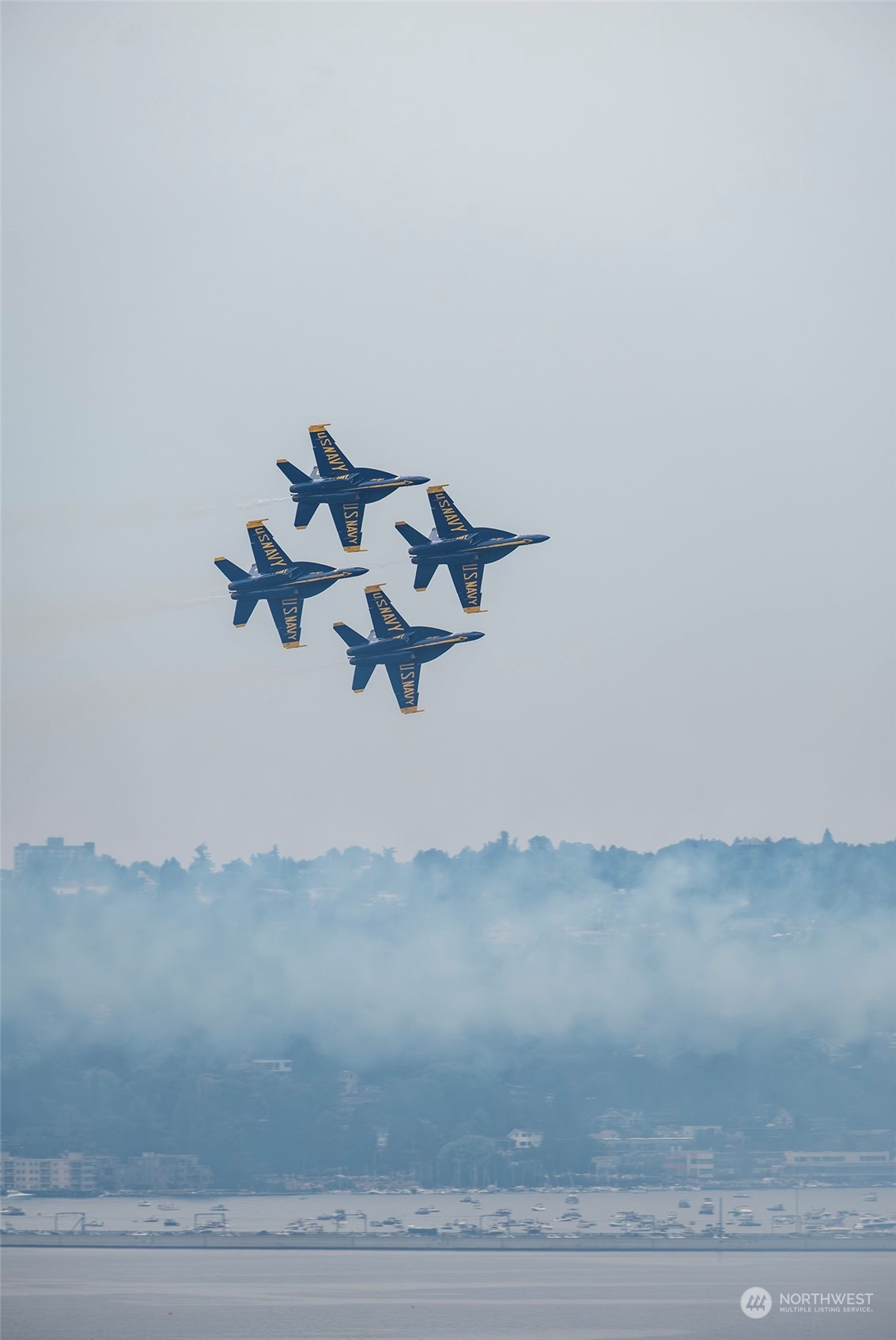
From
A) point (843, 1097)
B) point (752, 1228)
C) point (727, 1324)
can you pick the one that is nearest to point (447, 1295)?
point (727, 1324)

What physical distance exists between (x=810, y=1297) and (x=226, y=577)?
38.8m

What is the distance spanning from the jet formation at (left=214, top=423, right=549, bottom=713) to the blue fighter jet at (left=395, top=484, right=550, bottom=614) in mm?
29

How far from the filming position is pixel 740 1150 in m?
107

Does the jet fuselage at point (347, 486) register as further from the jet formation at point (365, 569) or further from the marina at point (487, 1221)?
the marina at point (487, 1221)

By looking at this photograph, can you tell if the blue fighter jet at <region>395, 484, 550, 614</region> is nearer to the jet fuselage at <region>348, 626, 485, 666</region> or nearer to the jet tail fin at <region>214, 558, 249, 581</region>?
the jet fuselage at <region>348, 626, 485, 666</region>

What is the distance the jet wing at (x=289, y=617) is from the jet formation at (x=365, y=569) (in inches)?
1.2

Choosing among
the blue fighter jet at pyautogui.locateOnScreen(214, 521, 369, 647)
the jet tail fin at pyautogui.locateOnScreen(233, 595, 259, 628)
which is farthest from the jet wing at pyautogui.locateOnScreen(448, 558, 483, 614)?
the jet tail fin at pyautogui.locateOnScreen(233, 595, 259, 628)

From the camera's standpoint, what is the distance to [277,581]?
8156 centimetres

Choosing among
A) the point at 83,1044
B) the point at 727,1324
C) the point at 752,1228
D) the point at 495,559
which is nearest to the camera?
the point at 495,559

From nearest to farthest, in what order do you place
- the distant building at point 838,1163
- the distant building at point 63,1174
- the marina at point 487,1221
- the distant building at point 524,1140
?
1. the marina at point 487,1221
2. the distant building at point 838,1163
3. the distant building at point 524,1140
4. the distant building at point 63,1174

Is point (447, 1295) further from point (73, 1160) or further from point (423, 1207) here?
point (73, 1160)

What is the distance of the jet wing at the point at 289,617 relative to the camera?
82.2 m

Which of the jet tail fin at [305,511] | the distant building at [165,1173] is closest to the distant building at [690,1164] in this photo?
the distant building at [165,1173]

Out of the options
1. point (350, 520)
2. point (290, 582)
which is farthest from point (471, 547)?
point (290, 582)
